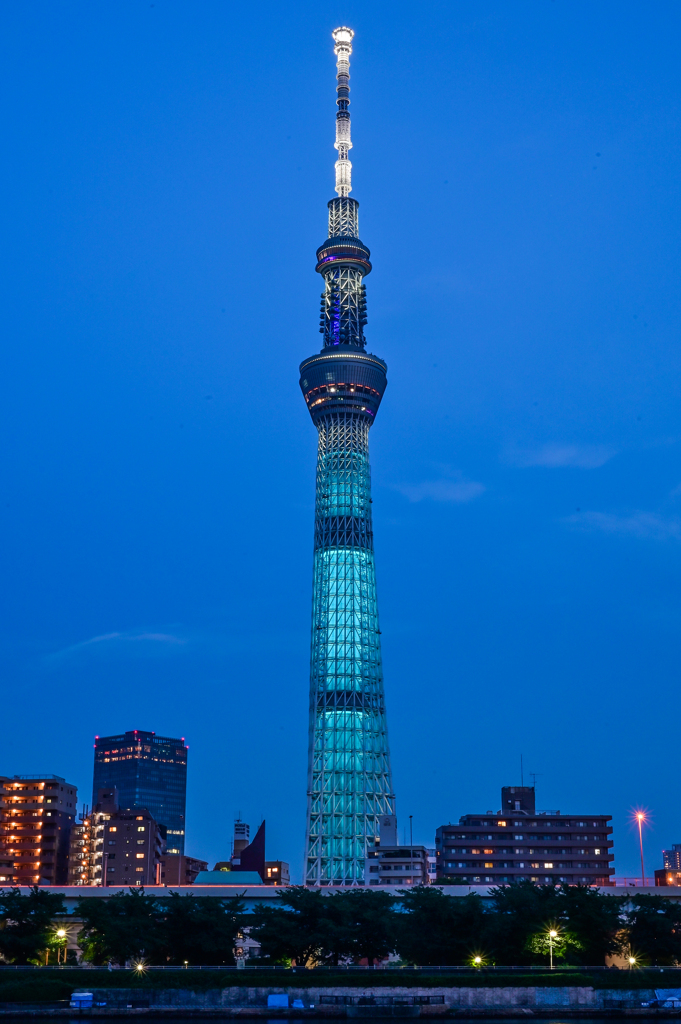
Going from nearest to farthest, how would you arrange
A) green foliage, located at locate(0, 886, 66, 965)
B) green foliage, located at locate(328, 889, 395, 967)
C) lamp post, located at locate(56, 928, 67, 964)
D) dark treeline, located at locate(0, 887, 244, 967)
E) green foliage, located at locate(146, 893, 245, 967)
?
green foliage, located at locate(328, 889, 395, 967)
dark treeline, located at locate(0, 887, 244, 967)
green foliage, located at locate(146, 893, 245, 967)
green foliage, located at locate(0, 886, 66, 965)
lamp post, located at locate(56, 928, 67, 964)

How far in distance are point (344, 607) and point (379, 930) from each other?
92.3 m

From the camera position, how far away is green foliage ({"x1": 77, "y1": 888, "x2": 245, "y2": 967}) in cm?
8694

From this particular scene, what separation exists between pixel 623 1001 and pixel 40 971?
3998cm

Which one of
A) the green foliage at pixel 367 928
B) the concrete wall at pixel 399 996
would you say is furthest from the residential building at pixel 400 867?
the concrete wall at pixel 399 996

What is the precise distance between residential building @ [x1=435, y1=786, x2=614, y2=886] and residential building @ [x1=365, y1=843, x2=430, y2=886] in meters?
6.66

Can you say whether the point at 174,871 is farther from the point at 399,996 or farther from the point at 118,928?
the point at 399,996

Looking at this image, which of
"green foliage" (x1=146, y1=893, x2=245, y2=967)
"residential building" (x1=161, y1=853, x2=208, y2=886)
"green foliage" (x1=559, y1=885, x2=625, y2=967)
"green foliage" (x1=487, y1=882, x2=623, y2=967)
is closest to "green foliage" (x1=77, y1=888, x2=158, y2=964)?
"green foliage" (x1=146, y1=893, x2=245, y2=967)

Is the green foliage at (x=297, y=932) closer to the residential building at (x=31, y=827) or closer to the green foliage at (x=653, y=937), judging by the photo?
the green foliage at (x=653, y=937)

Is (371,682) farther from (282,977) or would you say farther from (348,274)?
(282,977)

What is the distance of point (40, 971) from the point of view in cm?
8431

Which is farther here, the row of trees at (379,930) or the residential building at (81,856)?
the residential building at (81,856)

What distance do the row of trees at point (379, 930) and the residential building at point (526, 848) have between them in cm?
5934

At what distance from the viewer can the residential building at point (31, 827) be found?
159 m

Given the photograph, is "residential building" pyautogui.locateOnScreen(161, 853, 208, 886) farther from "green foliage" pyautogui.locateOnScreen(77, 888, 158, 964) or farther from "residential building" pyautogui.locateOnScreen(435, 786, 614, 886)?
"green foliage" pyautogui.locateOnScreen(77, 888, 158, 964)
